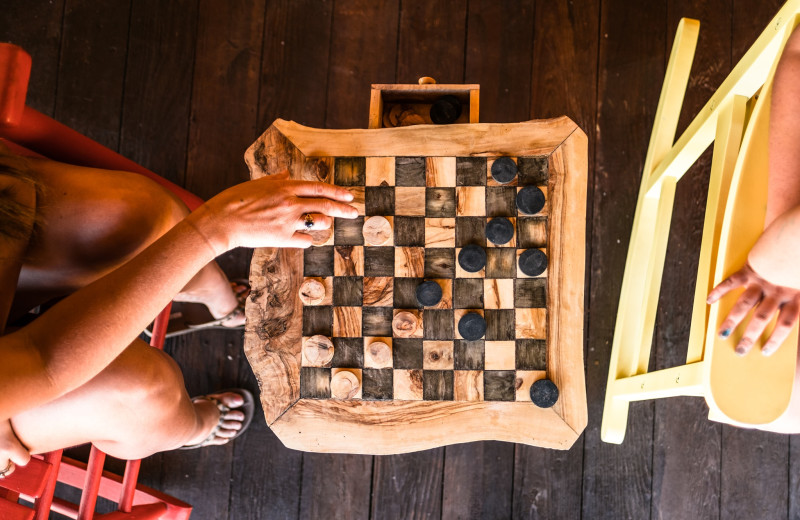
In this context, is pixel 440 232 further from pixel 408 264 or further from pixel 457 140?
pixel 457 140

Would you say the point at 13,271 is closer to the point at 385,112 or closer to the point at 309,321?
the point at 309,321

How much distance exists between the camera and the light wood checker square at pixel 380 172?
1.44m

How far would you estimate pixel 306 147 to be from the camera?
1.47 meters

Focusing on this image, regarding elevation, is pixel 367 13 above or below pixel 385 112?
above

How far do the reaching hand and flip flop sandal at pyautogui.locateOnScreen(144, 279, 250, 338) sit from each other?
2.76 ft

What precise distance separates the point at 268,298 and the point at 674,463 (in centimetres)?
163

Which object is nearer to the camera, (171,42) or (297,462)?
(297,462)

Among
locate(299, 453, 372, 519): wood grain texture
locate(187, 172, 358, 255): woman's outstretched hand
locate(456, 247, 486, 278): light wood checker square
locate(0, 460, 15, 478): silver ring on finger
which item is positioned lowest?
locate(299, 453, 372, 519): wood grain texture

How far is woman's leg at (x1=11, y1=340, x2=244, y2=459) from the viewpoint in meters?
1.24

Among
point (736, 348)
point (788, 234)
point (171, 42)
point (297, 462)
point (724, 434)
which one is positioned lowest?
point (297, 462)

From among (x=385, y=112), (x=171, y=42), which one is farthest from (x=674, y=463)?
(x=171, y=42)

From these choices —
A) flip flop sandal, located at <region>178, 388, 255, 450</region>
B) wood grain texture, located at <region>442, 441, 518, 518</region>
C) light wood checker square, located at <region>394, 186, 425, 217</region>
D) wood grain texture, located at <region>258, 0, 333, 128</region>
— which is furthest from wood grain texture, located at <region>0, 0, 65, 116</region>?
wood grain texture, located at <region>442, 441, 518, 518</region>

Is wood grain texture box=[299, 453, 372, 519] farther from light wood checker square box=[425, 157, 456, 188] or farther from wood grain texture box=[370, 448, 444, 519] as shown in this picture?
light wood checker square box=[425, 157, 456, 188]

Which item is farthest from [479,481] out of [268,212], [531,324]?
[268,212]
